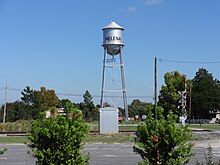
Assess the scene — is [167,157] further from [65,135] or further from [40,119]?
[40,119]

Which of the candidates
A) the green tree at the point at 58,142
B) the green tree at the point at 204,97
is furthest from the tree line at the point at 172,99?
the green tree at the point at 58,142

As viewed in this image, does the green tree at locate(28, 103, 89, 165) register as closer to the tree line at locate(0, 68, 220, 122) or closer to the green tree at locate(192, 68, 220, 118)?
the tree line at locate(0, 68, 220, 122)

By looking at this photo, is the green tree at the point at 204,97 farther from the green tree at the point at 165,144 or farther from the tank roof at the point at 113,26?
the green tree at the point at 165,144

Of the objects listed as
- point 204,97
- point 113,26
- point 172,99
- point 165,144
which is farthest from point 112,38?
point 165,144

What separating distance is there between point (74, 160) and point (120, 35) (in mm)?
64458

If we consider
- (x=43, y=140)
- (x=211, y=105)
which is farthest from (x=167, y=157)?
(x=211, y=105)

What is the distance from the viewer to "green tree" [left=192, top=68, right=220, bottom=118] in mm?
104100

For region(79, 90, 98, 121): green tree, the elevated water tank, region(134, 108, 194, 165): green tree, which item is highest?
the elevated water tank

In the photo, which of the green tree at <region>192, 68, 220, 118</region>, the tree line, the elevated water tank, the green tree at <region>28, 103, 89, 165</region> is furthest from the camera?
the green tree at <region>192, 68, 220, 118</region>

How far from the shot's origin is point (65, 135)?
852 centimetres

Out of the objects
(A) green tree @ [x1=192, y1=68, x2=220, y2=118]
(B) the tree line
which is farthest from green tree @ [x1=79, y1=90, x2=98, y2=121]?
(A) green tree @ [x1=192, y1=68, x2=220, y2=118]

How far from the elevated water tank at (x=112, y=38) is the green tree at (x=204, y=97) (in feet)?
127

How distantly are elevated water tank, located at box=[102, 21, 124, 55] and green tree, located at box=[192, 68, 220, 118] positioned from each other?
127 ft

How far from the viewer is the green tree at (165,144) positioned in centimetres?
864
